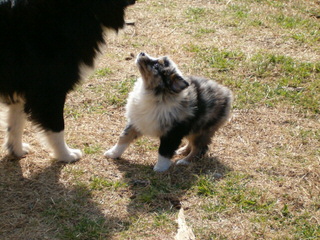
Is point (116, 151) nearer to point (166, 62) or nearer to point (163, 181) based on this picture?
point (163, 181)

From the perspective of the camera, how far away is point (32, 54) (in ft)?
13.2

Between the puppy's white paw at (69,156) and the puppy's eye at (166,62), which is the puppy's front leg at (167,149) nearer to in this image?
the puppy's eye at (166,62)

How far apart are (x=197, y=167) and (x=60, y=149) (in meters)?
1.29

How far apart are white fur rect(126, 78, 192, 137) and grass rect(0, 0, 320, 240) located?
38cm

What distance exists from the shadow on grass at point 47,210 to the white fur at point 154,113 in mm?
792

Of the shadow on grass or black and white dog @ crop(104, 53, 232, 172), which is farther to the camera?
black and white dog @ crop(104, 53, 232, 172)

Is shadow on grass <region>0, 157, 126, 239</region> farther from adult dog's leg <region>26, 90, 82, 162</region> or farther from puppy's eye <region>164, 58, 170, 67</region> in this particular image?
puppy's eye <region>164, 58, 170, 67</region>

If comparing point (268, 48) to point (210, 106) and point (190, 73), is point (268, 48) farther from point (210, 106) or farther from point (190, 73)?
point (210, 106)

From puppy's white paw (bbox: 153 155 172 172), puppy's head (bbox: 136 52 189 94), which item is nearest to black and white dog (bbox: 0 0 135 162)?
puppy's head (bbox: 136 52 189 94)

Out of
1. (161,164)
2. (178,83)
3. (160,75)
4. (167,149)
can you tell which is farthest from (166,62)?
(161,164)

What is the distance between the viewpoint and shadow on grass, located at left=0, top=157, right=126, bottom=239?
3.68 m

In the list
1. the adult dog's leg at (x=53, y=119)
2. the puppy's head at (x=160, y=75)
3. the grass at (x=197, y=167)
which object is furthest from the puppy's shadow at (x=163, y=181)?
the puppy's head at (x=160, y=75)

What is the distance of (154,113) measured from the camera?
4.50 m

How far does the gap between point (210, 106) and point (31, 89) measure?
1.66m
